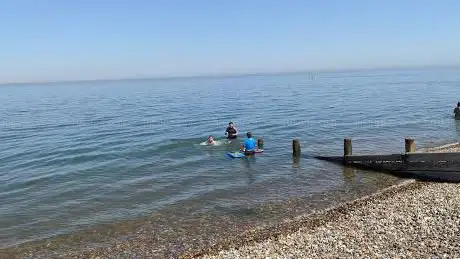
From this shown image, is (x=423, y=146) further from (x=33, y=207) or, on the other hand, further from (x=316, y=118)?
A: (x=33, y=207)

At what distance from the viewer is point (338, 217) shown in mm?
16547

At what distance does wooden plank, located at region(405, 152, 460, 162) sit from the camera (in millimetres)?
19672

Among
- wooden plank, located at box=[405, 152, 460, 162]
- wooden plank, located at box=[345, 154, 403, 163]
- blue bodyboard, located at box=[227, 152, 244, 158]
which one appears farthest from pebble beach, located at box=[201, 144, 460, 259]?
blue bodyboard, located at box=[227, 152, 244, 158]

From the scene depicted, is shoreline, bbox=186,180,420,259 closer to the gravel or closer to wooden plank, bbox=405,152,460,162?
the gravel

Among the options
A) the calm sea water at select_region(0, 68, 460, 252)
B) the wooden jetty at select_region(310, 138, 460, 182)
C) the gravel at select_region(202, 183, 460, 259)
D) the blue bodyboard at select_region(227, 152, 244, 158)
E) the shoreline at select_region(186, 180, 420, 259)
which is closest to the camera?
the gravel at select_region(202, 183, 460, 259)

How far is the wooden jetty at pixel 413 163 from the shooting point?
19906 millimetres

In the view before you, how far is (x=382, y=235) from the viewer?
13594 mm

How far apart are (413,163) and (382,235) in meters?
9.32

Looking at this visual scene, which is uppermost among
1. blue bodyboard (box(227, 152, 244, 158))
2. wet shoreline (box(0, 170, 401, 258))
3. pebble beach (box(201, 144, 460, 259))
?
pebble beach (box(201, 144, 460, 259))

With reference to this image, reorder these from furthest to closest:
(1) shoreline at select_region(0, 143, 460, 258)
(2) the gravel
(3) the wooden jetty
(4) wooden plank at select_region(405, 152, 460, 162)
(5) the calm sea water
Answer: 1. (5) the calm sea water
2. (3) the wooden jetty
3. (4) wooden plank at select_region(405, 152, 460, 162)
4. (1) shoreline at select_region(0, 143, 460, 258)
5. (2) the gravel

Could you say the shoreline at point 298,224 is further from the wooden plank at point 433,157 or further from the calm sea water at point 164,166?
Answer: the calm sea water at point 164,166

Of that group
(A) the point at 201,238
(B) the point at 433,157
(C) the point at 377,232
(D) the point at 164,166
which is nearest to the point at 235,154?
(D) the point at 164,166

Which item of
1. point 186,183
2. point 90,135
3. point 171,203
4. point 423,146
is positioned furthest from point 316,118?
point 171,203

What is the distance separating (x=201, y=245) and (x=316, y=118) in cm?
3711
